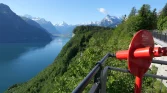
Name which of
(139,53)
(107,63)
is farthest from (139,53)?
(107,63)

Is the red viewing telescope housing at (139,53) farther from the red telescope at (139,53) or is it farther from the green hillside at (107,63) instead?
the green hillside at (107,63)

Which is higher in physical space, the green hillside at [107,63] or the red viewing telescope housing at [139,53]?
the red viewing telescope housing at [139,53]

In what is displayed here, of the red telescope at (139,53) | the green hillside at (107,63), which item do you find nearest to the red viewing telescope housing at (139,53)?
the red telescope at (139,53)

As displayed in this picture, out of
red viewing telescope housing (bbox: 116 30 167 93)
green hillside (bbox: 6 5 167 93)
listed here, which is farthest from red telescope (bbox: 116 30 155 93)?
green hillside (bbox: 6 5 167 93)

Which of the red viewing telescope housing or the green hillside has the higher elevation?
the red viewing telescope housing

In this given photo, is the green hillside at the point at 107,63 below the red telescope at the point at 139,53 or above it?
below

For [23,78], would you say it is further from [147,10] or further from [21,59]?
[147,10]

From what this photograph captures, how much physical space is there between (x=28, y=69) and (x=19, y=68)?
14.8 feet

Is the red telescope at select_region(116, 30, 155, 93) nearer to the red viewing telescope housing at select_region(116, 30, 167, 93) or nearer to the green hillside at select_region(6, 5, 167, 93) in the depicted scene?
the red viewing telescope housing at select_region(116, 30, 167, 93)

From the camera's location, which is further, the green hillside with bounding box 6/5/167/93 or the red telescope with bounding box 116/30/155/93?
the green hillside with bounding box 6/5/167/93

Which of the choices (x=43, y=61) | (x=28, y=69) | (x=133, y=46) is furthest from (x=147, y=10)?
(x=43, y=61)

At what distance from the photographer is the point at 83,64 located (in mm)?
19625

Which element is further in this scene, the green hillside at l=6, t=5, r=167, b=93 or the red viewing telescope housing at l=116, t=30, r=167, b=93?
the green hillside at l=6, t=5, r=167, b=93

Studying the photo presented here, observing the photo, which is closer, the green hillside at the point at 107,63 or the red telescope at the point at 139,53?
the red telescope at the point at 139,53
